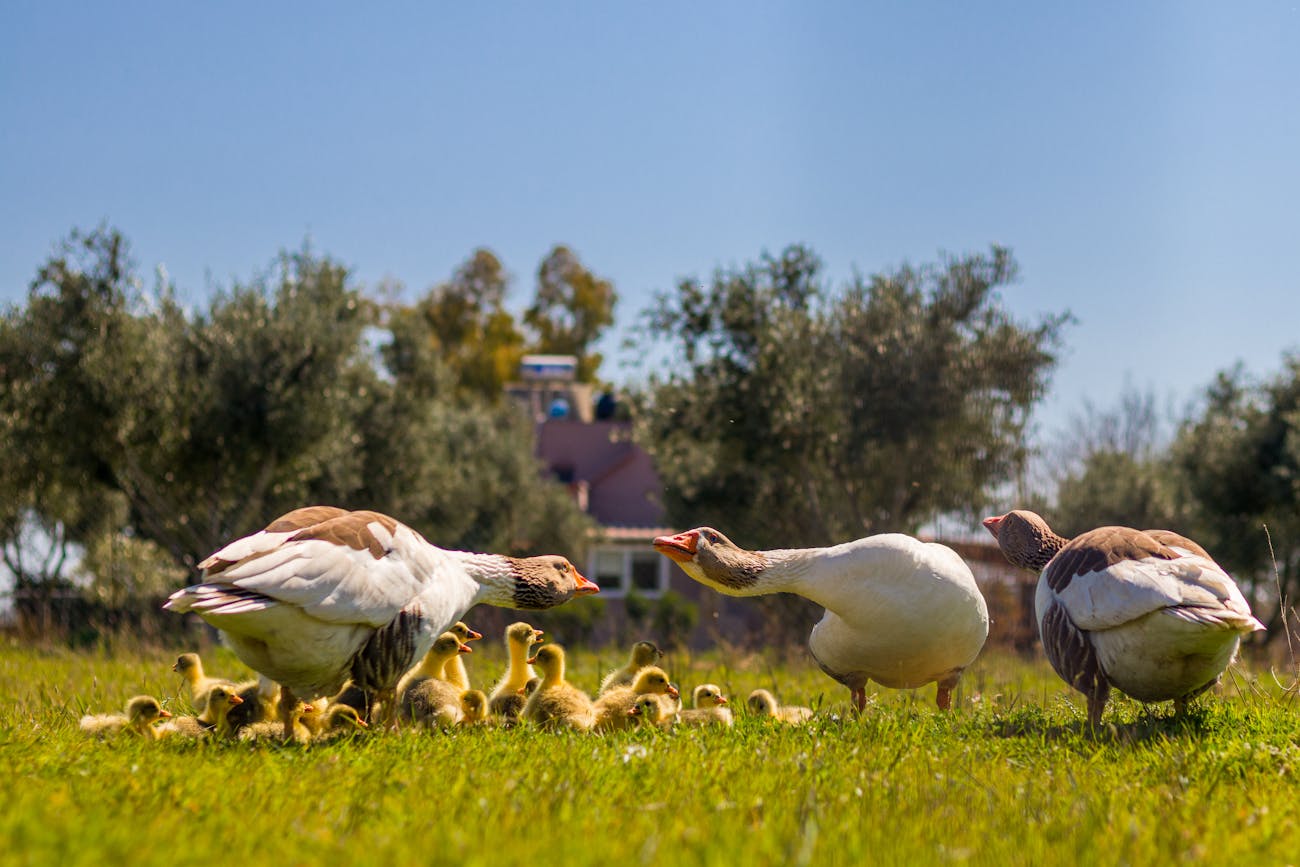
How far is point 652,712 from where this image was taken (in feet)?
24.6

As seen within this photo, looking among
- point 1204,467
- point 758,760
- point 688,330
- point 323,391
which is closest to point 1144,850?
point 758,760

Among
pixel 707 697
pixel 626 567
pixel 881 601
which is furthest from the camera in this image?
pixel 626 567

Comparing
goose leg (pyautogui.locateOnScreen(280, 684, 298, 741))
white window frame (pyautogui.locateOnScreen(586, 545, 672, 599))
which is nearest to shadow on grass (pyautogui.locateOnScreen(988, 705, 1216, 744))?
goose leg (pyautogui.locateOnScreen(280, 684, 298, 741))

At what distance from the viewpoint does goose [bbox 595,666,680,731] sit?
7.69 meters

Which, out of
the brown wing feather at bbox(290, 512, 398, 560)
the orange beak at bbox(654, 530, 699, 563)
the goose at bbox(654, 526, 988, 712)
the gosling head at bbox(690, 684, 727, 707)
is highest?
the brown wing feather at bbox(290, 512, 398, 560)

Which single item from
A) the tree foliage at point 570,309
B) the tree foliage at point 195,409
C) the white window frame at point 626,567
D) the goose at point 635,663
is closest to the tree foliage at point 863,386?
the tree foliage at point 195,409

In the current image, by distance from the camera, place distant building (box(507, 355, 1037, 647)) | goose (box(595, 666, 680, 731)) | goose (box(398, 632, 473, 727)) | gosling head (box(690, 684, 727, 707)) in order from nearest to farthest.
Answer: goose (box(595, 666, 680, 731)) < goose (box(398, 632, 473, 727)) < gosling head (box(690, 684, 727, 707)) < distant building (box(507, 355, 1037, 647))

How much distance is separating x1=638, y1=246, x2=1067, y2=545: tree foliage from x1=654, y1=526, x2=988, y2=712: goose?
14.7 m

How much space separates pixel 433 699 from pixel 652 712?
164cm

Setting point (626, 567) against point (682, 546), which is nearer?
point (682, 546)

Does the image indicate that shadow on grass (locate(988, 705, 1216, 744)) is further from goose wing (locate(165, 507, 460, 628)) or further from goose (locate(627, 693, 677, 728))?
goose wing (locate(165, 507, 460, 628))

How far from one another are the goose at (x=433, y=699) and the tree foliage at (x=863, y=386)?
14.9 meters

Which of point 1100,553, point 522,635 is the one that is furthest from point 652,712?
point 1100,553

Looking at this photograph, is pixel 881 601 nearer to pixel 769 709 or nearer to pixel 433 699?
pixel 769 709
